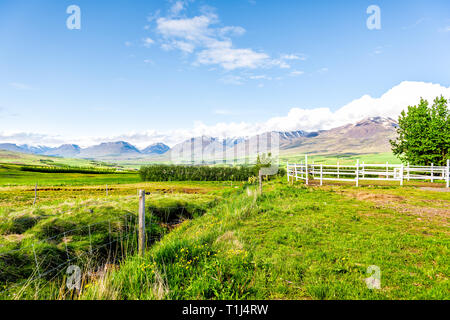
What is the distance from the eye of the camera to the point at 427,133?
96.5 feet

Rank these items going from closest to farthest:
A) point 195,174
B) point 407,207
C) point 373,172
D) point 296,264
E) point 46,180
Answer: point 296,264, point 407,207, point 373,172, point 46,180, point 195,174

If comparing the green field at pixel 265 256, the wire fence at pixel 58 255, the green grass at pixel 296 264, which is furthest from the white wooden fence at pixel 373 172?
the wire fence at pixel 58 255

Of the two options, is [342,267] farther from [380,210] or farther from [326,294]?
[380,210]

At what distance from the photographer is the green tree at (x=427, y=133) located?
28328 mm

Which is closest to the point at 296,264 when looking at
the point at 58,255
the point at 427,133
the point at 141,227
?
the point at 141,227

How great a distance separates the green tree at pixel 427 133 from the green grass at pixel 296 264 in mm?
27126

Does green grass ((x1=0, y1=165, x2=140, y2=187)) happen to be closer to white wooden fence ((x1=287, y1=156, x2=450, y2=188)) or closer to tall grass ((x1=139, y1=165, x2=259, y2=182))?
tall grass ((x1=139, y1=165, x2=259, y2=182))

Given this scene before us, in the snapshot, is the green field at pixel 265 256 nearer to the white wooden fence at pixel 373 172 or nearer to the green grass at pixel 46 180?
the white wooden fence at pixel 373 172

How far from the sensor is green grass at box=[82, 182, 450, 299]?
4.04 m

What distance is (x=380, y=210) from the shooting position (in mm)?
10375

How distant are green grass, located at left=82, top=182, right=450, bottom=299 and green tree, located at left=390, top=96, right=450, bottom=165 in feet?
89.0

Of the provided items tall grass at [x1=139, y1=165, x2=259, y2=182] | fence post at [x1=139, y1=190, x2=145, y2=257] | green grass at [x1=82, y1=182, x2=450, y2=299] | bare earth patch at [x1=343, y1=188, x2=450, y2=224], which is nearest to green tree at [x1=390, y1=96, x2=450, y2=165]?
bare earth patch at [x1=343, y1=188, x2=450, y2=224]

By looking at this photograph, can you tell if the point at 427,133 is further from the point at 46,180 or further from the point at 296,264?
the point at 46,180

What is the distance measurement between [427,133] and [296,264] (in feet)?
113
